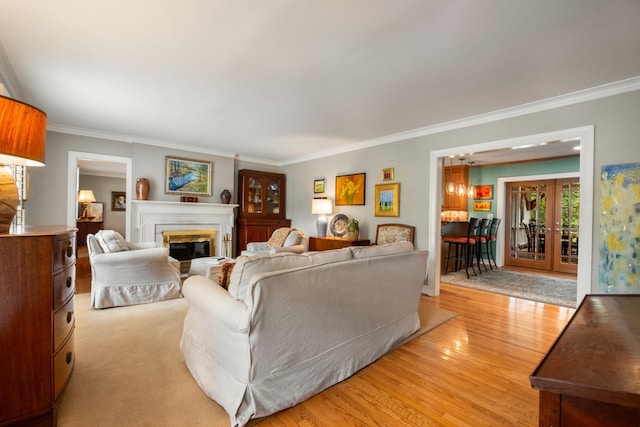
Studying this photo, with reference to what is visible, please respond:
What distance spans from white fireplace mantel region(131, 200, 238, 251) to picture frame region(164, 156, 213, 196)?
0.33 meters

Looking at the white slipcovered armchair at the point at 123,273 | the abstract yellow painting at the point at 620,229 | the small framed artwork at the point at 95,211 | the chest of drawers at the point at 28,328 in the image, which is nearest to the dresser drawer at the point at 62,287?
the chest of drawers at the point at 28,328

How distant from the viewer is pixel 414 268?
255 centimetres

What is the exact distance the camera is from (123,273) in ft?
11.0

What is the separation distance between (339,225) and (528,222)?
4363mm

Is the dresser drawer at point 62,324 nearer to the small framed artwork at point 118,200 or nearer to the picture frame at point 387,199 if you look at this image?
the picture frame at point 387,199

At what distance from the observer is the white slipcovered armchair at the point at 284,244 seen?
4453 mm

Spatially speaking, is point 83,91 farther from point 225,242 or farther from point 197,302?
point 225,242

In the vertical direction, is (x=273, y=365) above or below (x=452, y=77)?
below

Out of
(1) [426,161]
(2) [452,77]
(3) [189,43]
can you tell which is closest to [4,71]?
(3) [189,43]

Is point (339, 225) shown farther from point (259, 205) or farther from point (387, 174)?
point (259, 205)

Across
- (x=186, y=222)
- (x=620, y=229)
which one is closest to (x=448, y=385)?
(x=620, y=229)

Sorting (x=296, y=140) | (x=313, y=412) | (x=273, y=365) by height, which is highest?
(x=296, y=140)

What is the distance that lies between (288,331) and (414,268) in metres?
1.36

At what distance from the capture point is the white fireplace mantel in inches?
199
